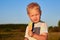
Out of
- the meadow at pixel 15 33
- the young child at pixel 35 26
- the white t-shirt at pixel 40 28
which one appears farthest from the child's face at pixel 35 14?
the meadow at pixel 15 33

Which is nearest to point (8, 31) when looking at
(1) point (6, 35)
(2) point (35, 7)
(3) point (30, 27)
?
(1) point (6, 35)

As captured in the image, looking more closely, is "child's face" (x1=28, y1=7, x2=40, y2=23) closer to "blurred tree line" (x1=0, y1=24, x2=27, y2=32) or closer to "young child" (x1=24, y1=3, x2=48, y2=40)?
"young child" (x1=24, y1=3, x2=48, y2=40)

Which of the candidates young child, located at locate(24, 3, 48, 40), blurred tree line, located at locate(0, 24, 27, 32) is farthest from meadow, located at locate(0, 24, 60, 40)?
young child, located at locate(24, 3, 48, 40)

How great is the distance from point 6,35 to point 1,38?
0.16 metres

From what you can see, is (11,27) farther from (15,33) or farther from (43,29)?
(43,29)

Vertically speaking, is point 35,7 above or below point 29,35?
above

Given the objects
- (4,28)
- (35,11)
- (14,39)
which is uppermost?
(35,11)

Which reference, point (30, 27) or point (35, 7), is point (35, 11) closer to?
point (35, 7)

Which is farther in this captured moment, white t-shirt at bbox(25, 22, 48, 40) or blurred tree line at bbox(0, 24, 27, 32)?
blurred tree line at bbox(0, 24, 27, 32)

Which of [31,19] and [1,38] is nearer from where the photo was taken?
[31,19]

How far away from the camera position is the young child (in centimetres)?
338

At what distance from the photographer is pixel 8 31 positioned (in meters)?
4.06

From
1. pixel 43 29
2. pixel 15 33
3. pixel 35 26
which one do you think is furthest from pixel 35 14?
pixel 15 33

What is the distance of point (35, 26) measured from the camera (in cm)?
348
